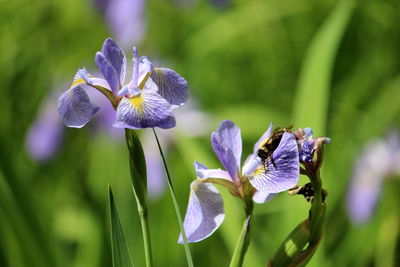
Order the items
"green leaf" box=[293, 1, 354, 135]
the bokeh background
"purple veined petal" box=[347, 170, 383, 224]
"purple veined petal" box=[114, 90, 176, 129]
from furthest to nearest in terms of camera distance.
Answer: "purple veined petal" box=[347, 170, 383, 224] → the bokeh background → "green leaf" box=[293, 1, 354, 135] → "purple veined petal" box=[114, 90, 176, 129]

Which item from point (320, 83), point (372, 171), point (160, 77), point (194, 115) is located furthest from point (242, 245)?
point (194, 115)

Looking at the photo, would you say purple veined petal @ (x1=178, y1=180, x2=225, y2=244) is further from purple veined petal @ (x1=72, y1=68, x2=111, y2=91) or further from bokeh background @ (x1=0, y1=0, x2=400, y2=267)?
bokeh background @ (x1=0, y1=0, x2=400, y2=267)

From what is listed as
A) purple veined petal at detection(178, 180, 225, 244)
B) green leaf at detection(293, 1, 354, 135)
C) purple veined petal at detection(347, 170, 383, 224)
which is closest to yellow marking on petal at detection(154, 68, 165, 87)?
purple veined petal at detection(178, 180, 225, 244)

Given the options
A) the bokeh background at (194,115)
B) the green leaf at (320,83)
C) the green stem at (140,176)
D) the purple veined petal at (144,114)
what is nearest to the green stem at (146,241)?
the green stem at (140,176)

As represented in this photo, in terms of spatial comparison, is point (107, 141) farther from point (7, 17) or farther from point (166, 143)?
point (7, 17)

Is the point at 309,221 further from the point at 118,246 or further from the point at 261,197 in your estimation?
the point at 118,246

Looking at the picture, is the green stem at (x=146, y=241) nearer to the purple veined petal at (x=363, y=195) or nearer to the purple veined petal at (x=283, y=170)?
the purple veined petal at (x=283, y=170)

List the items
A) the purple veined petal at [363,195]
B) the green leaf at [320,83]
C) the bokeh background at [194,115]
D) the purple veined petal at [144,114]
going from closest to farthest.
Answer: the purple veined petal at [144,114] < the green leaf at [320,83] < the bokeh background at [194,115] < the purple veined petal at [363,195]
